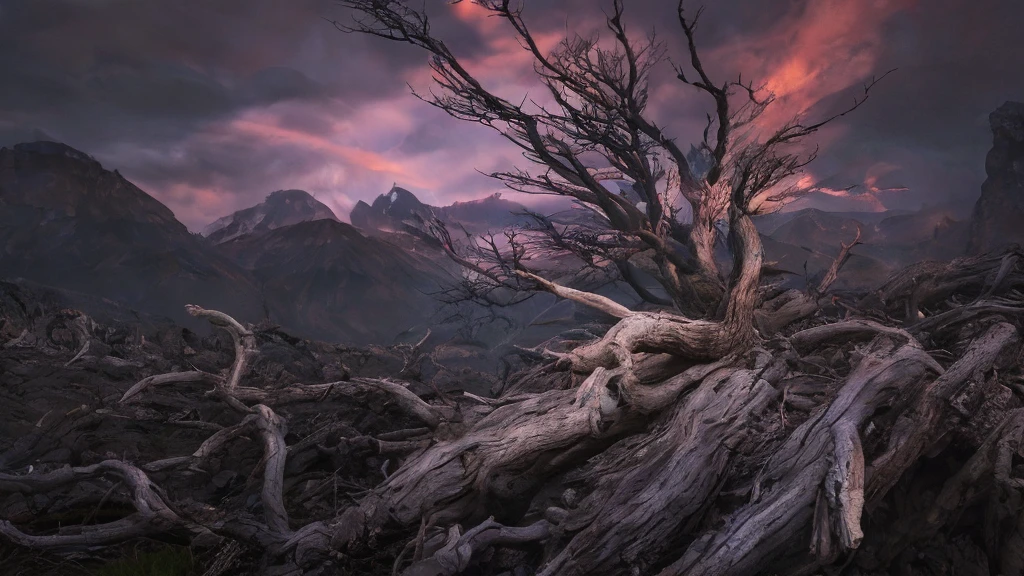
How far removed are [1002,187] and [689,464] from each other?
1150 inches

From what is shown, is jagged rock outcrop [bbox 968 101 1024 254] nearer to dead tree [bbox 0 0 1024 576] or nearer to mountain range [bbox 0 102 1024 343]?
mountain range [bbox 0 102 1024 343]

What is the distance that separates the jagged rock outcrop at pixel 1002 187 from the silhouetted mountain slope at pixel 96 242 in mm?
36138

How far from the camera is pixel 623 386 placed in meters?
3.52

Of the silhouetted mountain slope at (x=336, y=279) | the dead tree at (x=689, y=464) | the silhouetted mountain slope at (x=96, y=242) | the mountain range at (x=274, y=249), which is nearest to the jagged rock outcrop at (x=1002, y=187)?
the mountain range at (x=274, y=249)

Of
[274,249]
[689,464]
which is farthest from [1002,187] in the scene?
[274,249]

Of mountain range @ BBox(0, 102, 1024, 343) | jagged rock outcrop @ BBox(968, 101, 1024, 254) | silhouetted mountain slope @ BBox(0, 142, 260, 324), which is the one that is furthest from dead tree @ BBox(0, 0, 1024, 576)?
jagged rock outcrop @ BBox(968, 101, 1024, 254)

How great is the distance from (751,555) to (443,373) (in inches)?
341

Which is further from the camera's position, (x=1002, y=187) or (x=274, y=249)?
(x=274, y=249)

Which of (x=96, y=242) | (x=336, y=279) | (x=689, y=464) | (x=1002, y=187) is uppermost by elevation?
(x=96, y=242)

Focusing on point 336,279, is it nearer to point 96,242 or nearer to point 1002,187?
point 96,242

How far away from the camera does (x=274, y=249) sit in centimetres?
2994

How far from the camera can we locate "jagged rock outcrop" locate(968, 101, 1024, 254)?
64.4 ft

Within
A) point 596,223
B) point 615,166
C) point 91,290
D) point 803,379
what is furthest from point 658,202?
point 91,290

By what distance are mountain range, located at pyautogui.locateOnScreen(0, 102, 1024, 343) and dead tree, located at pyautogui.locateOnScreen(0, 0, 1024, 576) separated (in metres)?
10.2
